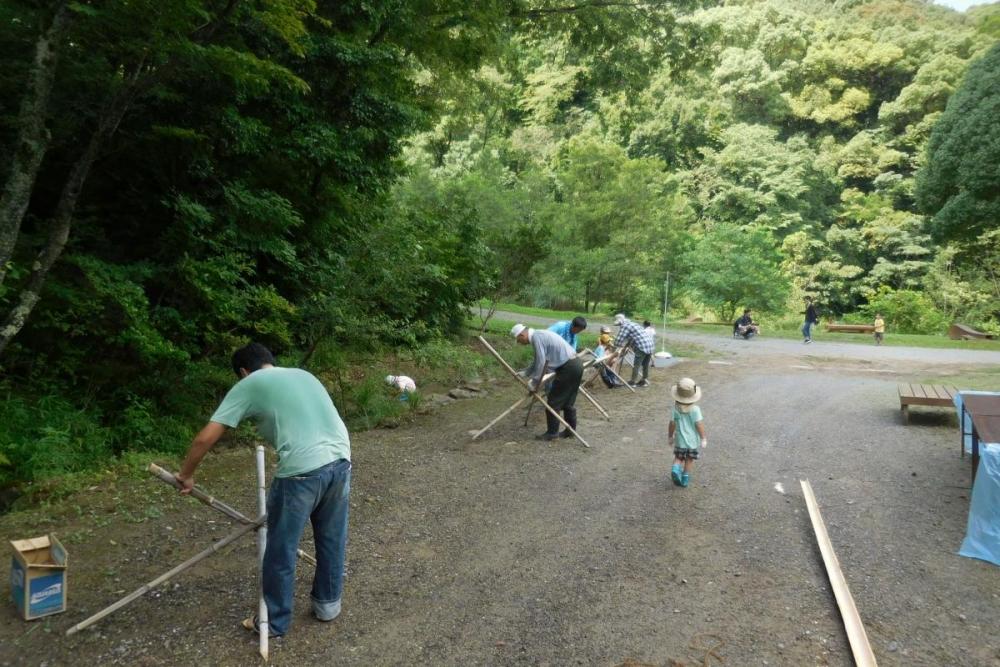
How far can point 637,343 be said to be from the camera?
521 inches

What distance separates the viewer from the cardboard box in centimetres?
394

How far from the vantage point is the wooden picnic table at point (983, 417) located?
591 cm

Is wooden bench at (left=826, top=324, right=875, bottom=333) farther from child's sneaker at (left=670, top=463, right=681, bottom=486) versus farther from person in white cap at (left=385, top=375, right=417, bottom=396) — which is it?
child's sneaker at (left=670, top=463, right=681, bottom=486)

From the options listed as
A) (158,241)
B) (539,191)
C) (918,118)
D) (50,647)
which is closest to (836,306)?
(918,118)

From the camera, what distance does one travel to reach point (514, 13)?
532 inches

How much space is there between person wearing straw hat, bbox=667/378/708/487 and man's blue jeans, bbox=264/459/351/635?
3.97 meters

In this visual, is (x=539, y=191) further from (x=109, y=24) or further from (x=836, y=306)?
(x=109, y=24)

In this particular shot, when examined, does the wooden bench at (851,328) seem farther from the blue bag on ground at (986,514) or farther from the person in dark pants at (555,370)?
the blue bag on ground at (986,514)

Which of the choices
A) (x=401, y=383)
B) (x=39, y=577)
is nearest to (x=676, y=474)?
(x=39, y=577)

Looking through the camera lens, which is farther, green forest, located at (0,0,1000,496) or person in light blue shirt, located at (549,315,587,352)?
person in light blue shirt, located at (549,315,587,352)

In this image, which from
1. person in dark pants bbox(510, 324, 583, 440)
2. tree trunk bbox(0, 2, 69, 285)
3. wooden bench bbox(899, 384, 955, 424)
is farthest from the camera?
wooden bench bbox(899, 384, 955, 424)

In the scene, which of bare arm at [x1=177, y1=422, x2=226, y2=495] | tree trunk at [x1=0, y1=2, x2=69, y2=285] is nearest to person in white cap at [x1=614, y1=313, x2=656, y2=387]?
tree trunk at [x1=0, y1=2, x2=69, y2=285]

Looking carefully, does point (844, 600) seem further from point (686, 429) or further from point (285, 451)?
point (285, 451)

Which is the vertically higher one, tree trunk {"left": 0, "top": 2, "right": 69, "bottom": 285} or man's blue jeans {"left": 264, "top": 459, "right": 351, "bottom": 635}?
tree trunk {"left": 0, "top": 2, "right": 69, "bottom": 285}
